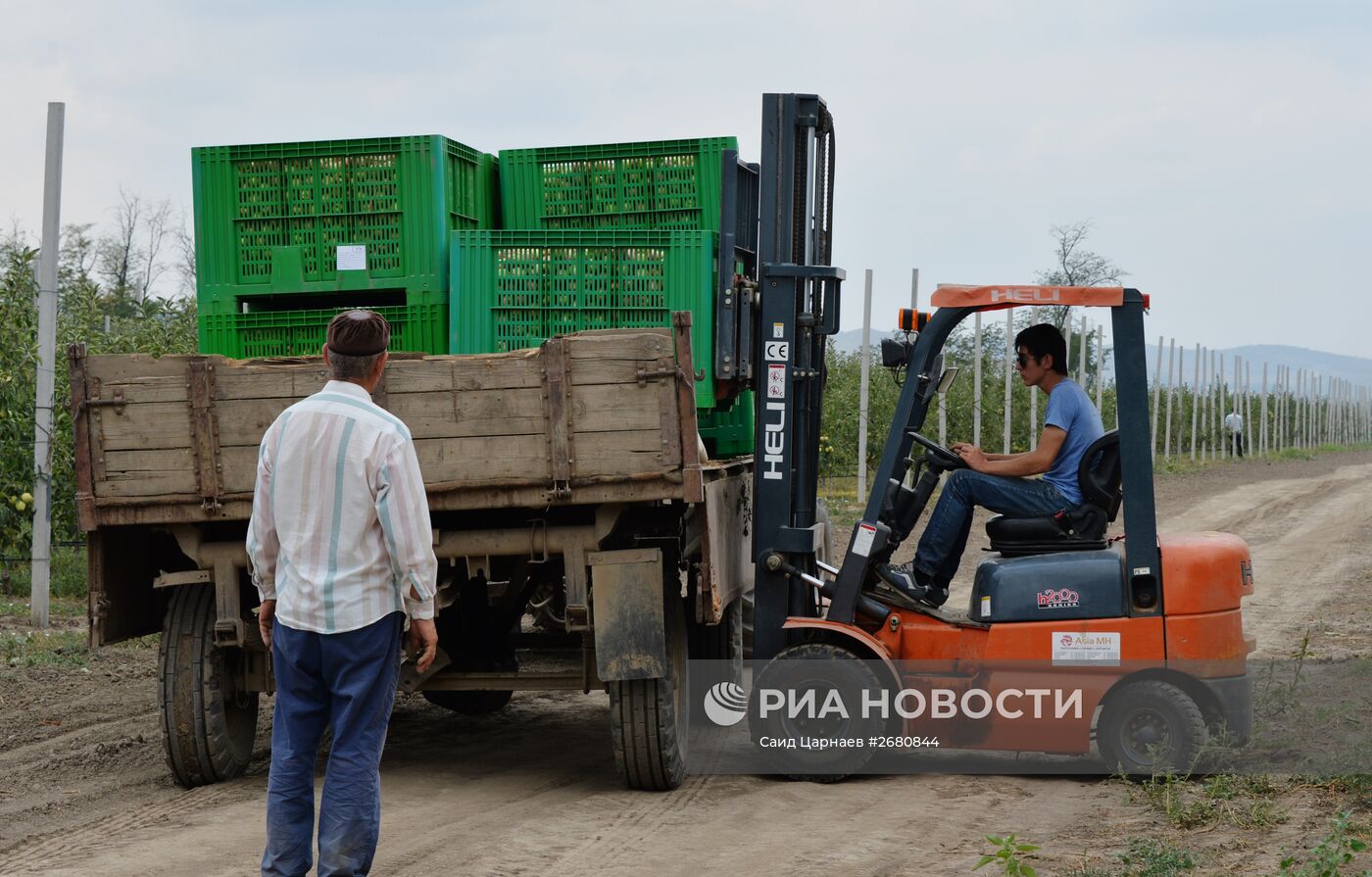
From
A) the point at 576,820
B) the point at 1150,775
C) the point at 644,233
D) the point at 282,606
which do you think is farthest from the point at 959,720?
the point at 282,606

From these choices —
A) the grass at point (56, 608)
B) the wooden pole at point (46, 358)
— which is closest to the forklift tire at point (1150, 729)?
the wooden pole at point (46, 358)

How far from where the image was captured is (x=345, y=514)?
4.25 m

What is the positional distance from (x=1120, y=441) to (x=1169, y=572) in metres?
0.57

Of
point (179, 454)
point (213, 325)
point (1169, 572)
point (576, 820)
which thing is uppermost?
point (213, 325)

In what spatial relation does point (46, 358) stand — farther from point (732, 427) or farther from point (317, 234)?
point (732, 427)

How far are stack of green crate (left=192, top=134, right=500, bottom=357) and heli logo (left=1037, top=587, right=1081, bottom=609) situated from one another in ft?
9.35

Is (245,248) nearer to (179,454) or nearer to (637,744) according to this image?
(179,454)

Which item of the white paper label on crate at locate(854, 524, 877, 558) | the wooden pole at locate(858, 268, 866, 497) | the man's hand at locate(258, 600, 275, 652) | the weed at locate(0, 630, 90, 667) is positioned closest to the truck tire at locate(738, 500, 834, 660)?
the white paper label on crate at locate(854, 524, 877, 558)

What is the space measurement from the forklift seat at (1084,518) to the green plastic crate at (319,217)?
2795 millimetres

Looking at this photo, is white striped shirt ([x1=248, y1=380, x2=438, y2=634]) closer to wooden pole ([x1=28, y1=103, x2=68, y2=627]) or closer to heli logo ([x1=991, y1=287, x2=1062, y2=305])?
heli logo ([x1=991, y1=287, x2=1062, y2=305])

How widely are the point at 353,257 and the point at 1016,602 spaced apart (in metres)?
3.29

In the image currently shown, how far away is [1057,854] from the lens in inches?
207

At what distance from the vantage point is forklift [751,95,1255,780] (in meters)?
6.25

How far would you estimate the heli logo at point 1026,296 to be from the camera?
6324 mm
